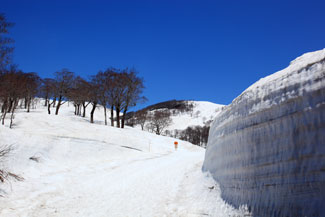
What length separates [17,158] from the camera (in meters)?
13.2

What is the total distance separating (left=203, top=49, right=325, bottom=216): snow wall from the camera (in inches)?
161

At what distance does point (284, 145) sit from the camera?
4.71 meters

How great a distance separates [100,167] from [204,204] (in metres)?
10.7

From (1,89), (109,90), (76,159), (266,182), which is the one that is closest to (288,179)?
(266,182)

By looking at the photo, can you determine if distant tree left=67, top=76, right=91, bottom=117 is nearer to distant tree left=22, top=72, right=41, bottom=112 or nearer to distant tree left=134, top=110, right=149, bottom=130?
distant tree left=22, top=72, right=41, bottom=112

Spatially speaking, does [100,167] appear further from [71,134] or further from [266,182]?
[266,182]

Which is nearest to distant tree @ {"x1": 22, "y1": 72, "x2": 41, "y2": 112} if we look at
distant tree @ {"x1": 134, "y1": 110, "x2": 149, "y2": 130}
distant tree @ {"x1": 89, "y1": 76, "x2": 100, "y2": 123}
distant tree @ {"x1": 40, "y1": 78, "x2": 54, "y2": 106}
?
distant tree @ {"x1": 40, "y1": 78, "x2": 54, "y2": 106}

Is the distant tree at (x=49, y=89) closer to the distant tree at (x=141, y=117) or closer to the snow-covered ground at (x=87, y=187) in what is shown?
the distant tree at (x=141, y=117)

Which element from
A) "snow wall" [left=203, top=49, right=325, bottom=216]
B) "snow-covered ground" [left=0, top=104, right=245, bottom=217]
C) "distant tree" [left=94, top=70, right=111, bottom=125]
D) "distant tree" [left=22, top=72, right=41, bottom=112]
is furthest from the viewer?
"distant tree" [left=22, top=72, right=41, bottom=112]

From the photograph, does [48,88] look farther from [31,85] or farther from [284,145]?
[284,145]

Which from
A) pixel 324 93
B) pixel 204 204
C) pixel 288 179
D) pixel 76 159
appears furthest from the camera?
pixel 76 159

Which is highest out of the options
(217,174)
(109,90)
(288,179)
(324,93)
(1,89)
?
(109,90)

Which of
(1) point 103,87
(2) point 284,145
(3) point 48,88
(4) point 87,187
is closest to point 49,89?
(3) point 48,88

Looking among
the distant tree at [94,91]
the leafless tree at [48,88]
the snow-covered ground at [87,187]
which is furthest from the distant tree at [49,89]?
the snow-covered ground at [87,187]
